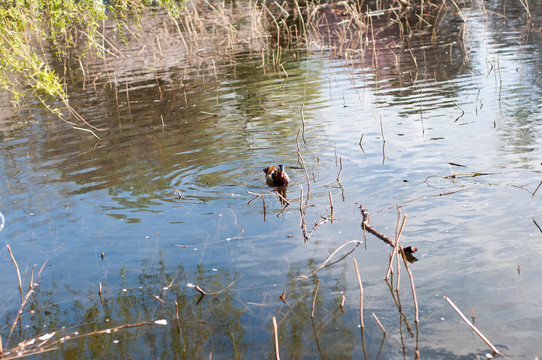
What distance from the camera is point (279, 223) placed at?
7.98m

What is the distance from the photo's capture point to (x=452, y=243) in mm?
6840

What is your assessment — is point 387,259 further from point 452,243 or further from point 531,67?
point 531,67

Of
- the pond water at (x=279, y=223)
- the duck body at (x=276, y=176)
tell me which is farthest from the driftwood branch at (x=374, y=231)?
the duck body at (x=276, y=176)

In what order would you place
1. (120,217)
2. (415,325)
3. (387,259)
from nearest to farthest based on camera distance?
1. (415,325)
2. (387,259)
3. (120,217)

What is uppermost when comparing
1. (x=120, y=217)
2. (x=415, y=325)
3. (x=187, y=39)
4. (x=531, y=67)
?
(x=187, y=39)

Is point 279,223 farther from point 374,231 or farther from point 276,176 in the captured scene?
point 374,231

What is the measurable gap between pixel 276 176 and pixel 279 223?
4.11 feet

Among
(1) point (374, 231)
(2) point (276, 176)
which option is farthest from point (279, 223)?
(1) point (374, 231)

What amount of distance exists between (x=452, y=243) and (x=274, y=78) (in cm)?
1322

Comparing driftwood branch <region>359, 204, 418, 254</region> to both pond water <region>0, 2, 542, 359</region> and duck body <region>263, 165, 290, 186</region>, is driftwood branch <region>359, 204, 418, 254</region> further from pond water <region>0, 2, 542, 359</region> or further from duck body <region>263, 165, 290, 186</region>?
duck body <region>263, 165, 290, 186</region>

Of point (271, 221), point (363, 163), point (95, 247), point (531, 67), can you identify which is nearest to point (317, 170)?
point (363, 163)

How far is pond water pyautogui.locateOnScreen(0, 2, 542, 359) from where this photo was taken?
18.0 feet

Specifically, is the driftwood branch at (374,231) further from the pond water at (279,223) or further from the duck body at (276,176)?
the duck body at (276,176)

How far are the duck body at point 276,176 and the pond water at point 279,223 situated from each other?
20 cm
